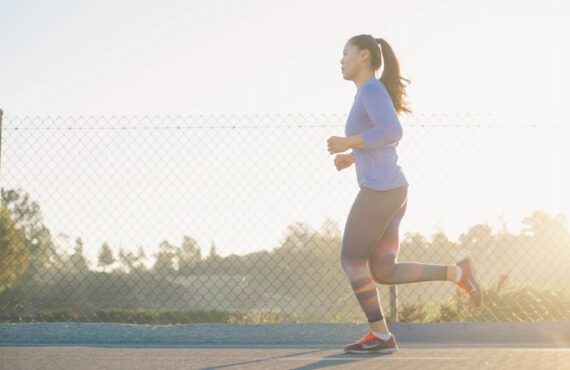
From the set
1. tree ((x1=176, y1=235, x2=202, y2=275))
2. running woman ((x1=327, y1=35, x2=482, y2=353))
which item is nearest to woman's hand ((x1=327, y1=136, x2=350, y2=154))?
running woman ((x1=327, y1=35, x2=482, y2=353))

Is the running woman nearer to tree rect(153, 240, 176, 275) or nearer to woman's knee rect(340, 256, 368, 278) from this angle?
woman's knee rect(340, 256, 368, 278)

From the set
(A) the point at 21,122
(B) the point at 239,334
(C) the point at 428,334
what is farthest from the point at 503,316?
(A) the point at 21,122

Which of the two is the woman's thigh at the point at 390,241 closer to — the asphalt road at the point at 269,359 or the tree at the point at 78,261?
the asphalt road at the point at 269,359

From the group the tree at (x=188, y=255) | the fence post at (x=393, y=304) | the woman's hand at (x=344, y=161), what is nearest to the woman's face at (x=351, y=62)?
the woman's hand at (x=344, y=161)

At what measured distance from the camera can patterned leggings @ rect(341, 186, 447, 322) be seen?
3969mm

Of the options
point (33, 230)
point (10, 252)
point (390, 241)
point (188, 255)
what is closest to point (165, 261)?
point (188, 255)

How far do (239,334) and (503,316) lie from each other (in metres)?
2.59

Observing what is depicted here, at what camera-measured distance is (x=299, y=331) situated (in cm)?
541

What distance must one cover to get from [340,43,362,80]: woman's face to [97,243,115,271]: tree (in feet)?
10.4

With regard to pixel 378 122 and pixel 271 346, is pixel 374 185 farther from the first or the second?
pixel 271 346

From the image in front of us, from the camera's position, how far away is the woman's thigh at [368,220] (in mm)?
3963

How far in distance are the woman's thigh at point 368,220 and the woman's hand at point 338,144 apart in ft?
0.92

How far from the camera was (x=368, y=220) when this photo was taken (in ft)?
13.0

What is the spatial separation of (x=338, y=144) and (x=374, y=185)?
0.31 m
